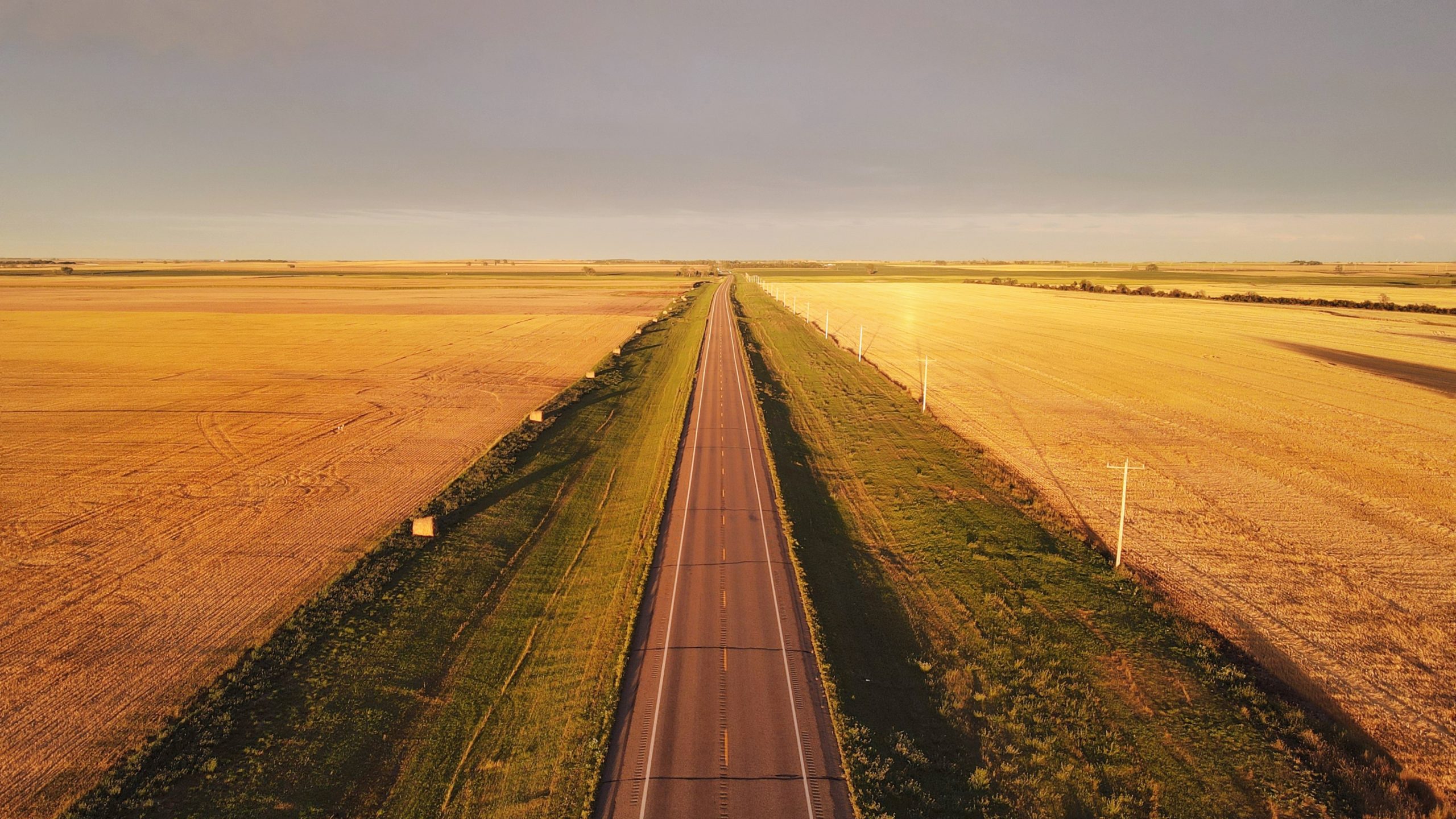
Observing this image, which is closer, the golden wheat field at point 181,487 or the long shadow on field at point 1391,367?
the golden wheat field at point 181,487

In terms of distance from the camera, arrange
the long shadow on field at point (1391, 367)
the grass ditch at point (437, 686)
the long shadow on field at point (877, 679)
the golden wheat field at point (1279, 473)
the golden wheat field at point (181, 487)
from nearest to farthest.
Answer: the grass ditch at point (437, 686) < the long shadow on field at point (877, 679) < the golden wheat field at point (181, 487) < the golden wheat field at point (1279, 473) < the long shadow on field at point (1391, 367)

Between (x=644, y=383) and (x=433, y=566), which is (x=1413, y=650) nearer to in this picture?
(x=433, y=566)

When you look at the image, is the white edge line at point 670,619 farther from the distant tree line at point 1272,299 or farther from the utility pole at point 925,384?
the distant tree line at point 1272,299

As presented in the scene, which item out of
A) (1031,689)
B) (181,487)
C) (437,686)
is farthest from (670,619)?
(181,487)

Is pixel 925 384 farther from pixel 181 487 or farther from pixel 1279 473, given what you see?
pixel 181 487

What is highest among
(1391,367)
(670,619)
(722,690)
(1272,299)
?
(1272,299)

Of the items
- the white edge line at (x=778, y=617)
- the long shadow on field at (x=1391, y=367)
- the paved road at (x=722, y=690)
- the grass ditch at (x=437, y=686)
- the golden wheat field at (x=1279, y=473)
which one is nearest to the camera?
the paved road at (x=722, y=690)

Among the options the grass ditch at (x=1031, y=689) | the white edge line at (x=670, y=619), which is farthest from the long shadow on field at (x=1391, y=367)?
the white edge line at (x=670, y=619)
